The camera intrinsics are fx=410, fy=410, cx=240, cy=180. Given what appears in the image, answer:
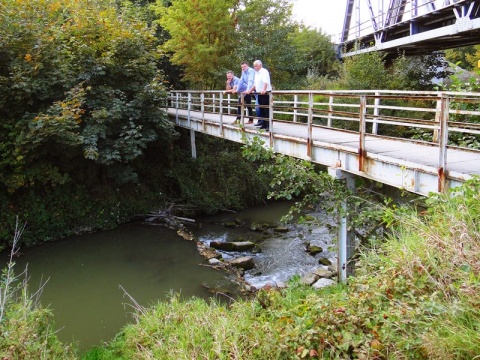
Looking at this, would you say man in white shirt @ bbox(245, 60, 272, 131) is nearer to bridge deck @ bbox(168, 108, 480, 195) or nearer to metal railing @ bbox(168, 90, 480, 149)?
metal railing @ bbox(168, 90, 480, 149)

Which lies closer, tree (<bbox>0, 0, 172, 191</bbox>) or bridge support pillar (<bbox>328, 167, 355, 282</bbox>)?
bridge support pillar (<bbox>328, 167, 355, 282</bbox>)

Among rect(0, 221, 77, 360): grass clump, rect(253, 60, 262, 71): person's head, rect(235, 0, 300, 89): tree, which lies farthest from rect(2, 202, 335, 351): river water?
rect(235, 0, 300, 89): tree

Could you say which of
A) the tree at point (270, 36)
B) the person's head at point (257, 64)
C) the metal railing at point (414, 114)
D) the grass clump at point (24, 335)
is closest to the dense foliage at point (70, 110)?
the metal railing at point (414, 114)

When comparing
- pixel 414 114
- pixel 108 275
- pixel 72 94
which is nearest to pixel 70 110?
pixel 72 94

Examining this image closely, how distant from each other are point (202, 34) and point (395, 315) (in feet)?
55.6

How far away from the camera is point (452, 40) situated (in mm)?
14367

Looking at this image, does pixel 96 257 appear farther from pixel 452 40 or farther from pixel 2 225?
pixel 452 40

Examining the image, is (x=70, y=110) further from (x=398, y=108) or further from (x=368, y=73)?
(x=368, y=73)

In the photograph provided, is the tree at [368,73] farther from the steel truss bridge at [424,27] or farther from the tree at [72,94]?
the tree at [72,94]

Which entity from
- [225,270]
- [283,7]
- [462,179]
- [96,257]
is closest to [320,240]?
[225,270]

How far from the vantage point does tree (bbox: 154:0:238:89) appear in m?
17.9

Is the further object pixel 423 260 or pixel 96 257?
pixel 96 257

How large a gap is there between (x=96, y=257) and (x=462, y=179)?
966 cm

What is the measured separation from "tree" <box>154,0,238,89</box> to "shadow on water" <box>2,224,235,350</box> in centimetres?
869
